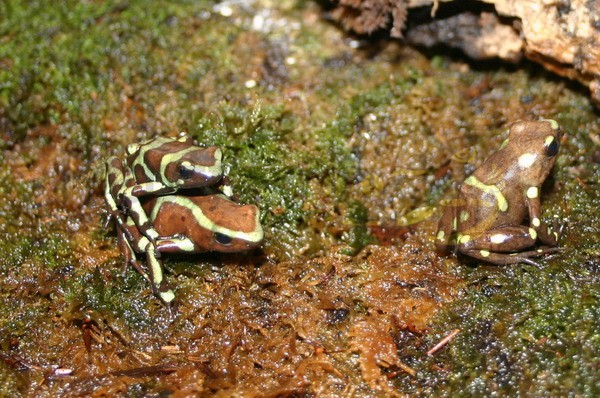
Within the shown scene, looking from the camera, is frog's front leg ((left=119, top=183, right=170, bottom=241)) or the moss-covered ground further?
frog's front leg ((left=119, top=183, right=170, bottom=241))

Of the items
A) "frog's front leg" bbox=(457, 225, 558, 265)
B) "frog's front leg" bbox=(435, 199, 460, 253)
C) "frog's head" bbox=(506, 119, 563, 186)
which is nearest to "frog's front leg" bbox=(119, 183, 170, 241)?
"frog's front leg" bbox=(435, 199, 460, 253)

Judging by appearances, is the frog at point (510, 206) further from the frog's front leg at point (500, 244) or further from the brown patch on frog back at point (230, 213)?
the brown patch on frog back at point (230, 213)

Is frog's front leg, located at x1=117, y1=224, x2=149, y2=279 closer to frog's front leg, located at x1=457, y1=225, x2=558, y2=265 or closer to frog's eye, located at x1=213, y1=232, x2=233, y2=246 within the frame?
frog's eye, located at x1=213, y1=232, x2=233, y2=246

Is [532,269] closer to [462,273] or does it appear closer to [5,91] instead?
[462,273]

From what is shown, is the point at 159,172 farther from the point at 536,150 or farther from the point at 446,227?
the point at 536,150

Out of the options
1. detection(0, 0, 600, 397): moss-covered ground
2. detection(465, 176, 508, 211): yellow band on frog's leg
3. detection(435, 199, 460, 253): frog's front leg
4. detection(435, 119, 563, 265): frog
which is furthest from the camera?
detection(435, 199, 460, 253): frog's front leg

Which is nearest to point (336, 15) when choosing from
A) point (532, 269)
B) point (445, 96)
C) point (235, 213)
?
point (445, 96)

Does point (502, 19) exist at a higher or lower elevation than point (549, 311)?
higher
